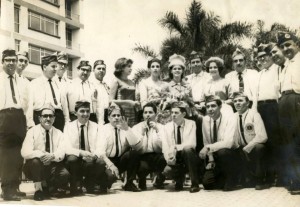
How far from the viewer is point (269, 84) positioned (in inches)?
155

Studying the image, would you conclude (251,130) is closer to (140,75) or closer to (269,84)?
(269,84)

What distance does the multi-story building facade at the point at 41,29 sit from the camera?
14.3 feet

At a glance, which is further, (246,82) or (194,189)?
(246,82)

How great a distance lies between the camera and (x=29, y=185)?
4250 millimetres

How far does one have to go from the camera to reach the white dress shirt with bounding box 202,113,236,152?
3939mm

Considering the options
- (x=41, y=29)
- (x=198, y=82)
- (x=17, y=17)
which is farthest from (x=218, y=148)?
(x=17, y=17)

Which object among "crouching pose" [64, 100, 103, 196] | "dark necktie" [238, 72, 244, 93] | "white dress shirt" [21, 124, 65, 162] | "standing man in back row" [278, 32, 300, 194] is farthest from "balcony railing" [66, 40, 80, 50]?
"standing man in back row" [278, 32, 300, 194]

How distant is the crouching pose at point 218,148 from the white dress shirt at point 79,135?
3.50ft

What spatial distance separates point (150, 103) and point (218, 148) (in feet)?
2.66

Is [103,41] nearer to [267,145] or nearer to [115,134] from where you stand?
[115,134]

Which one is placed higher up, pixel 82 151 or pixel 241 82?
pixel 241 82

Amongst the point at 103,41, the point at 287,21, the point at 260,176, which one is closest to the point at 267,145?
the point at 260,176

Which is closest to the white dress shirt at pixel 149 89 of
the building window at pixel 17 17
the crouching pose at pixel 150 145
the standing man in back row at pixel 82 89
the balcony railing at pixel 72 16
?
Result: the crouching pose at pixel 150 145

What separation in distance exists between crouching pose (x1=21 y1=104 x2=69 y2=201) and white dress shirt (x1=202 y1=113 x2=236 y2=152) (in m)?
1.41
